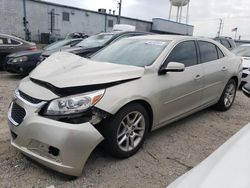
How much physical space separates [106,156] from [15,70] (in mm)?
6300

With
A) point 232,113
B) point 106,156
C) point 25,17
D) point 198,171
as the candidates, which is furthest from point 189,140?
point 25,17

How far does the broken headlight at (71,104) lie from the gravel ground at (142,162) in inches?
28.8

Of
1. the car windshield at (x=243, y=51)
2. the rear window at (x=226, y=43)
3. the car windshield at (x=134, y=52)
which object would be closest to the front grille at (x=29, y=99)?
the car windshield at (x=134, y=52)

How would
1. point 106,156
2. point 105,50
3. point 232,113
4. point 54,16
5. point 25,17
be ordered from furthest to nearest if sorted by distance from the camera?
point 54,16
point 25,17
point 232,113
point 105,50
point 106,156

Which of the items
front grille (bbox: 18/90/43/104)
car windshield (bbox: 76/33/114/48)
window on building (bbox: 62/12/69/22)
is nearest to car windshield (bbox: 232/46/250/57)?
car windshield (bbox: 76/33/114/48)

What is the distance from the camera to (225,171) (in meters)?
1.40

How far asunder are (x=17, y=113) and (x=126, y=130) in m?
1.28

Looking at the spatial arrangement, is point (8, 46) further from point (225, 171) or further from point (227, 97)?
point (225, 171)

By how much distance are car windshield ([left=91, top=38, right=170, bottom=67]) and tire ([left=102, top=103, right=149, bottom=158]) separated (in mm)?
727

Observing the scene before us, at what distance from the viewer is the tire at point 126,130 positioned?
311 centimetres

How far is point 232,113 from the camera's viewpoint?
5594 millimetres

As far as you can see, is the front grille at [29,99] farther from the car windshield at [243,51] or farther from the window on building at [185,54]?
the car windshield at [243,51]

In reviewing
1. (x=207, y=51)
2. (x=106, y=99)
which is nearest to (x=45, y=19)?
(x=207, y=51)

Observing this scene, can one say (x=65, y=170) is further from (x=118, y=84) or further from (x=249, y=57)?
(x=249, y=57)
